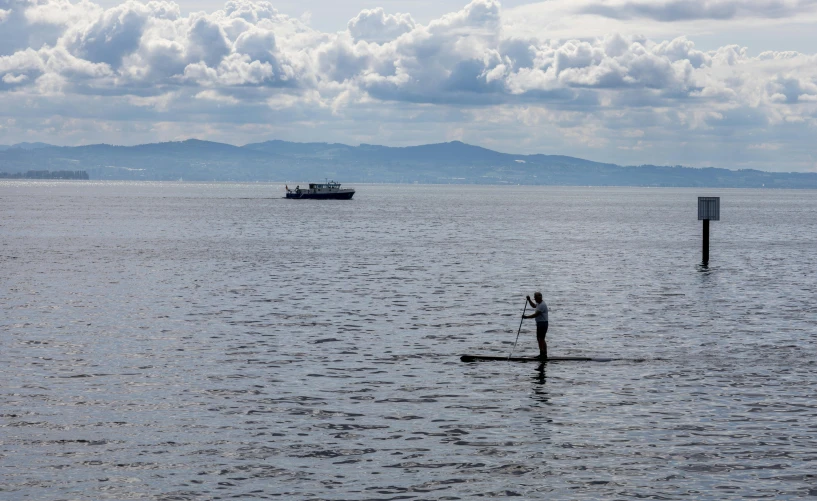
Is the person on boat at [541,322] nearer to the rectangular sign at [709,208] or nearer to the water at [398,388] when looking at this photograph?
the water at [398,388]

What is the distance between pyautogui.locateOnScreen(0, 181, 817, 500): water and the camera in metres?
22.4

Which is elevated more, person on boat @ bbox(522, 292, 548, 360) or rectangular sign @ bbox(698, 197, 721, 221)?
rectangular sign @ bbox(698, 197, 721, 221)

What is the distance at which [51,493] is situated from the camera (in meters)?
21.1

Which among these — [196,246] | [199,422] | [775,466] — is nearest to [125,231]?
[196,246]

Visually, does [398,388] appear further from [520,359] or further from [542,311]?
[542,311]

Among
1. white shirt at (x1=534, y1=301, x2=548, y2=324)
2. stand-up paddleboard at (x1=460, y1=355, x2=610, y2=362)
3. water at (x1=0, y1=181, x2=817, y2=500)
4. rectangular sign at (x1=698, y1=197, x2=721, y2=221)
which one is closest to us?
water at (x1=0, y1=181, x2=817, y2=500)

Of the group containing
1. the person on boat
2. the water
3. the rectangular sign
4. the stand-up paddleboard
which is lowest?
the water

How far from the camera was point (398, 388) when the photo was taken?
105 feet

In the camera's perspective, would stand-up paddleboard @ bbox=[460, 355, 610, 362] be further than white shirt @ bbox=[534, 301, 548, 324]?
Yes

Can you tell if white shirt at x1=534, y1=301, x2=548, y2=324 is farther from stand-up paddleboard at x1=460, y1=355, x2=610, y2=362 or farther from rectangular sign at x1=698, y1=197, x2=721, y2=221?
rectangular sign at x1=698, y1=197, x2=721, y2=221

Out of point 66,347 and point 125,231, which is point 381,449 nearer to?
point 66,347

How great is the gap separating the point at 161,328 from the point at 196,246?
199 feet

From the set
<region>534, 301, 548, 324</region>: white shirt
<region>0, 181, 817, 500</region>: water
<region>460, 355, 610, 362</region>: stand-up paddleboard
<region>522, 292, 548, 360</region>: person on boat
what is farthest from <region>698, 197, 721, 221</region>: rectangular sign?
<region>534, 301, 548, 324</region>: white shirt

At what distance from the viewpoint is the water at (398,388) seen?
22422mm
